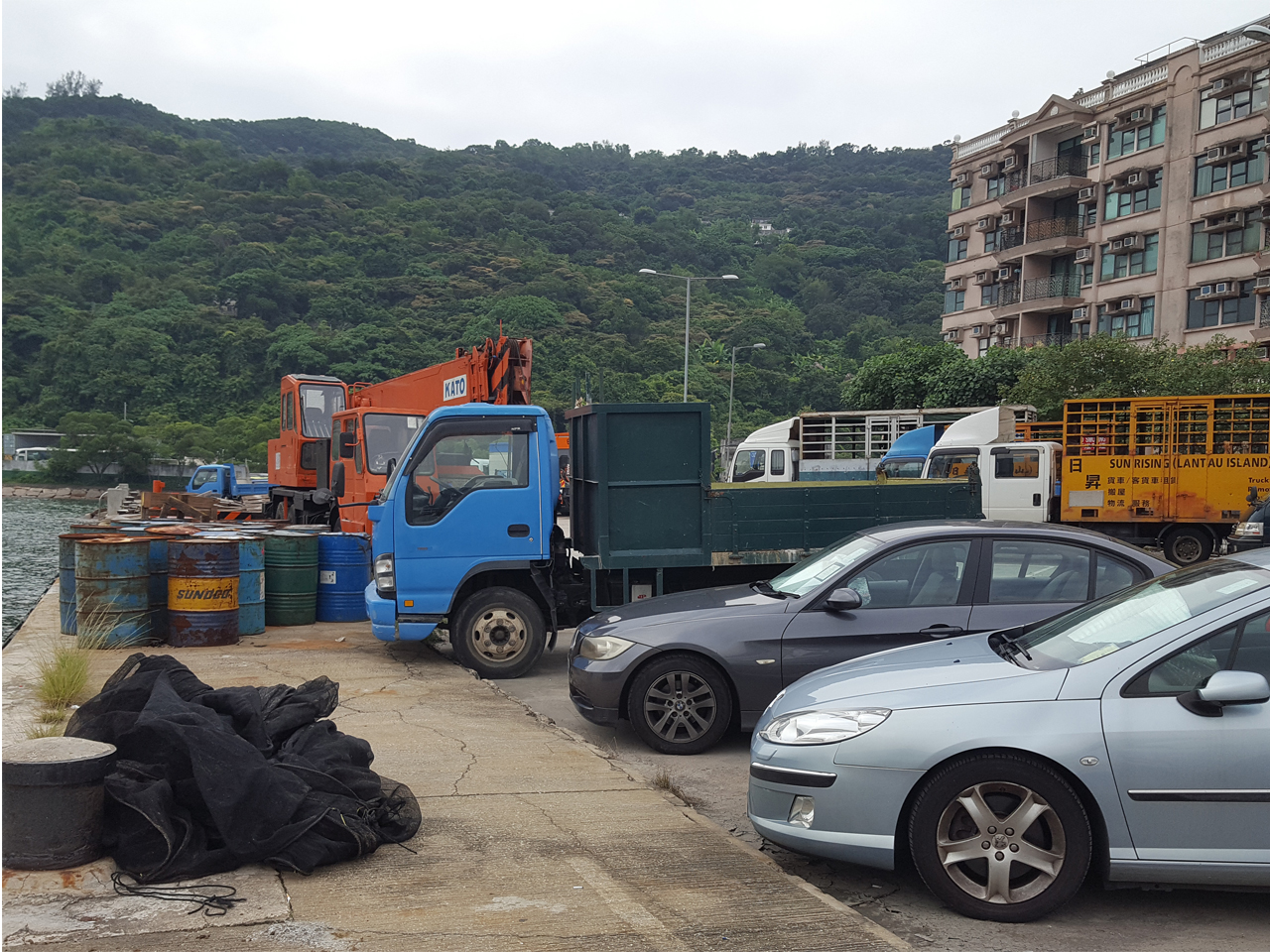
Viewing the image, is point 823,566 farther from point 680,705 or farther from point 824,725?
point 824,725

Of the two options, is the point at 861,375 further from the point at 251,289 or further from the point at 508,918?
the point at 251,289

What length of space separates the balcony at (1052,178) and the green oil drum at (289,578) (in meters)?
52.0

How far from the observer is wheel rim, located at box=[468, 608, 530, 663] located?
31.2ft

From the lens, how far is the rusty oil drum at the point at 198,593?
10.3 metres

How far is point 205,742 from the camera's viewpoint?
4.37 metres

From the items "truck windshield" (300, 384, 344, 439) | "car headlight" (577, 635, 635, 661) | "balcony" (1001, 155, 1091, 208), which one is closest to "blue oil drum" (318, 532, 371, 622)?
"car headlight" (577, 635, 635, 661)

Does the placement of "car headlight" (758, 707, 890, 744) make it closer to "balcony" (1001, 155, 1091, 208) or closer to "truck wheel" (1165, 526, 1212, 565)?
"truck wheel" (1165, 526, 1212, 565)

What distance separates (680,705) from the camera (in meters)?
6.96

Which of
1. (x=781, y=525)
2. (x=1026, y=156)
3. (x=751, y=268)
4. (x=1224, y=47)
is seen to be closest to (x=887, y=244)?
(x=751, y=268)

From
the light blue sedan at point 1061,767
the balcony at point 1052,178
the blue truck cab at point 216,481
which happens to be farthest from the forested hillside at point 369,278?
the light blue sedan at point 1061,767

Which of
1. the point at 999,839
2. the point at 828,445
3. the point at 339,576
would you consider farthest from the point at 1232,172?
the point at 999,839

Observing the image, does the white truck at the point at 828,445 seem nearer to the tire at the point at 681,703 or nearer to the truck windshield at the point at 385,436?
the truck windshield at the point at 385,436

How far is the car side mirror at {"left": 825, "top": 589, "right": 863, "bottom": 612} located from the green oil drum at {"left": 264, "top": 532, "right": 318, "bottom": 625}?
731 cm

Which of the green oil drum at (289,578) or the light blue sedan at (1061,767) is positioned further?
the green oil drum at (289,578)
